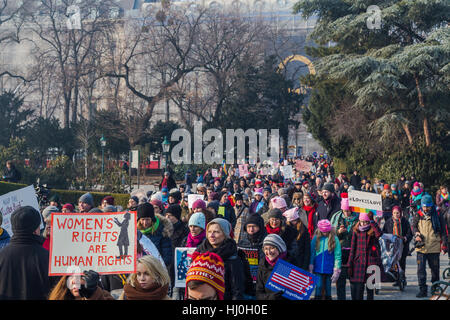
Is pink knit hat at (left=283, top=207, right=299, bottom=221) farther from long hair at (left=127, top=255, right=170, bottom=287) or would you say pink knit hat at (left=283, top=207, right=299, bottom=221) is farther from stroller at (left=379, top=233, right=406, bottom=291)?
long hair at (left=127, top=255, right=170, bottom=287)

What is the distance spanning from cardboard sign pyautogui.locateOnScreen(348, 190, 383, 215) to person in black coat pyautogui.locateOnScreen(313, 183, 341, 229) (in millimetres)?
875

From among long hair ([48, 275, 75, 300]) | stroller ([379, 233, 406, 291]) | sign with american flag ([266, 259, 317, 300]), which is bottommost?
stroller ([379, 233, 406, 291])

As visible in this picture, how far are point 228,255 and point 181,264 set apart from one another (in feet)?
5.16

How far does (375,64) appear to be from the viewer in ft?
80.0

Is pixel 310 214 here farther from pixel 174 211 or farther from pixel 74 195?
pixel 74 195

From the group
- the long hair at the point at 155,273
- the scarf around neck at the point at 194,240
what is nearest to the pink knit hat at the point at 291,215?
the scarf around neck at the point at 194,240

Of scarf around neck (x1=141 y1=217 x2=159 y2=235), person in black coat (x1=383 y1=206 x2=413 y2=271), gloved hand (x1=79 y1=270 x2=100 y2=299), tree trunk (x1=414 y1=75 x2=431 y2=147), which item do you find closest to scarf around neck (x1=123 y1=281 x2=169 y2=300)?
gloved hand (x1=79 y1=270 x2=100 y2=299)

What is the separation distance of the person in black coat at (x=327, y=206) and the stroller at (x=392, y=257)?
2.90 feet

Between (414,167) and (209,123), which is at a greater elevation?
(209,123)

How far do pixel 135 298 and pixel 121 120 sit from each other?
35.6 m

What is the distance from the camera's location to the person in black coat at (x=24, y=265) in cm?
449

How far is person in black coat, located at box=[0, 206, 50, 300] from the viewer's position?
4.49 meters

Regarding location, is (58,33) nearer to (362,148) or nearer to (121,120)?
(121,120)
